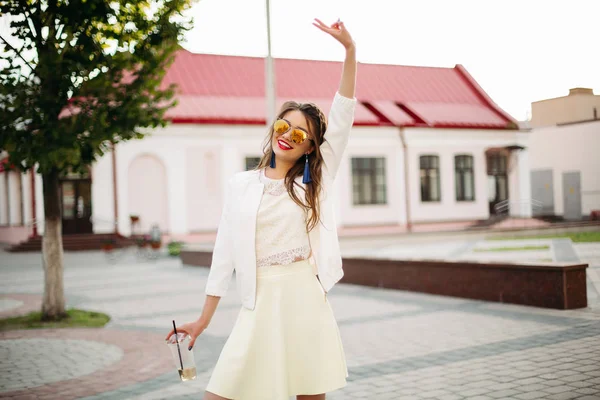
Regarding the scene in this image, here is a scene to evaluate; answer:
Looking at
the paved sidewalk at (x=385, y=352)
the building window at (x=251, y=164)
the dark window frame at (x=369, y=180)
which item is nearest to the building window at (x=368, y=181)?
the dark window frame at (x=369, y=180)

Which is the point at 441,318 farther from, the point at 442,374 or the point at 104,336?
the point at 104,336

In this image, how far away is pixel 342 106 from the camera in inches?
114

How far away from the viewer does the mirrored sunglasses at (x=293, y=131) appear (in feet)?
9.45

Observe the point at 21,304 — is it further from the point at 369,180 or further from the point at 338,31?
the point at 369,180

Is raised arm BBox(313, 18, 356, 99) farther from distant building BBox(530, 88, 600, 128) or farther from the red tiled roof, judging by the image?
the red tiled roof

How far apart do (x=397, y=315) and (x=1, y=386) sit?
499 centimetres

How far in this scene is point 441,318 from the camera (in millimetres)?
8227

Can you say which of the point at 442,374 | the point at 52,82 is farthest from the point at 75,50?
the point at 442,374

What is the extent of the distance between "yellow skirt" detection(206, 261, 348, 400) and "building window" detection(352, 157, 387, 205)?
27052 mm

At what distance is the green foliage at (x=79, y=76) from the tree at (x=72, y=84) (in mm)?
13

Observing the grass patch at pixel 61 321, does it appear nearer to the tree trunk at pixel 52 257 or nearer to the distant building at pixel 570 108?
the tree trunk at pixel 52 257

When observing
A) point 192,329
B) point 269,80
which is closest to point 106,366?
point 192,329

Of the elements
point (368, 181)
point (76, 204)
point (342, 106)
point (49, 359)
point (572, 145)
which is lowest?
point (49, 359)

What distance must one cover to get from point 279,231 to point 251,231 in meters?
0.13
